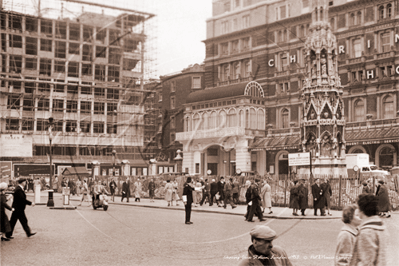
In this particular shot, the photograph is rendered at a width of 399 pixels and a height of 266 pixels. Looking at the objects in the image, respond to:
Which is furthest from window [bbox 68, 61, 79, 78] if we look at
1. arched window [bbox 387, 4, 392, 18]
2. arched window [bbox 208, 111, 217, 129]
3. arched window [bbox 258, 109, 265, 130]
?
arched window [bbox 387, 4, 392, 18]

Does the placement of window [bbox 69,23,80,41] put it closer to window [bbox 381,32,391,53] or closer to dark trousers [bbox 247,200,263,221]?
window [bbox 381,32,391,53]

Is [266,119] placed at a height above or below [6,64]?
below

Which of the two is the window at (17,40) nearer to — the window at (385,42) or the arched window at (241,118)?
the arched window at (241,118)

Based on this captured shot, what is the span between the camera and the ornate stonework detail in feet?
102

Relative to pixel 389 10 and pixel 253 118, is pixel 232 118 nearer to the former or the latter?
pixel 253 118

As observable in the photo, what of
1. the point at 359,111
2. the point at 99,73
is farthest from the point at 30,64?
the point at 359,111

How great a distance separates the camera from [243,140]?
55188 millimetres

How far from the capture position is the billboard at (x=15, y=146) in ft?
129

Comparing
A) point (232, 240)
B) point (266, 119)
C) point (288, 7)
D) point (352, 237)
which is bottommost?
point (232, 240)

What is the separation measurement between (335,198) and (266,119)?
34.7 meters

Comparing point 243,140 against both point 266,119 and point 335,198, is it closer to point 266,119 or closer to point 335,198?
point 266,119

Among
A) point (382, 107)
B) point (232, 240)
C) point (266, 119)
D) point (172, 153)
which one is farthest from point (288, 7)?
point (232, 240)

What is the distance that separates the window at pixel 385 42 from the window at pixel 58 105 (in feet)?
119

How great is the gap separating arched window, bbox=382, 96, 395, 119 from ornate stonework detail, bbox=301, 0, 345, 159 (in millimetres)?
19164
